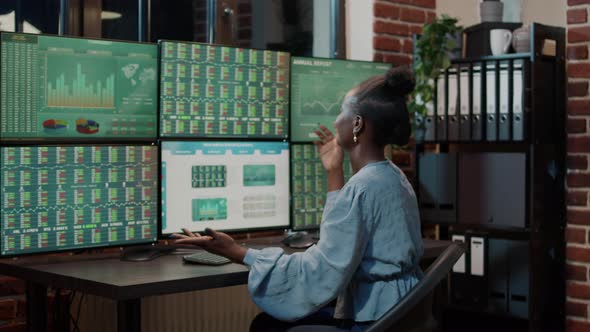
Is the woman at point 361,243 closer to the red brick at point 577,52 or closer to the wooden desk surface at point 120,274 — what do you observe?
the wooden desk surface at point 120,274

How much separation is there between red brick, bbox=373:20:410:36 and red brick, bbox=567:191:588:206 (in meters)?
1.08

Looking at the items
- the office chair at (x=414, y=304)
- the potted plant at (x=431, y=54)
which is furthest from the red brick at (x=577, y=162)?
the office chair at (x=414, y=304)

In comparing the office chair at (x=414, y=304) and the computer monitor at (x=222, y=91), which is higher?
the computer monitor at (x=222, y=91)

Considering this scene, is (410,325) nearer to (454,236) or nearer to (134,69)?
(134,69)

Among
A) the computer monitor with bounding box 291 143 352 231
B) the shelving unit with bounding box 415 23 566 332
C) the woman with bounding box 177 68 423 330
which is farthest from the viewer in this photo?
the shelving unit with bounding box 415 23 566 332

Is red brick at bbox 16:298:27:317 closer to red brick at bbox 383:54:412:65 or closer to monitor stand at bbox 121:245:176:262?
monitor stand at bbox 121:245:176:262

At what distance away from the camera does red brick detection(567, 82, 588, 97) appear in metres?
3.37

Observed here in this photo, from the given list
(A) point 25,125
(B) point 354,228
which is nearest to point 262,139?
(A) point 25,125

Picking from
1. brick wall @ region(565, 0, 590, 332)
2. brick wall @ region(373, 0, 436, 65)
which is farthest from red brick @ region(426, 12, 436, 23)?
brick wall @ region(565, 0, 590, 332)

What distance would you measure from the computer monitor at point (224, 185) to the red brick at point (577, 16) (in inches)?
52.9

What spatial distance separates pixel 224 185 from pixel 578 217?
1.52 meters

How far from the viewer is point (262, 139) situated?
9.64 ft

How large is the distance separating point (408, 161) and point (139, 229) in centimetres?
164

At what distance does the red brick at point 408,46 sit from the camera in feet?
12.8
